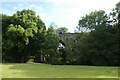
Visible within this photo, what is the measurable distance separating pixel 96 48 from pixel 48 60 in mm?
3588

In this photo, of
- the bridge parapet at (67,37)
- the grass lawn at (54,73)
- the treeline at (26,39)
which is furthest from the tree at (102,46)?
the grass lawn at (54,73)

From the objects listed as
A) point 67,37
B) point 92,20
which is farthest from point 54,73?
point 67,37

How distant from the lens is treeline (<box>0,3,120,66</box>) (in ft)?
51.6

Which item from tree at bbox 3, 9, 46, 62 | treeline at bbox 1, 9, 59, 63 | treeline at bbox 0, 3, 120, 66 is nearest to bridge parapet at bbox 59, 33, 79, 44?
treeline at bbox 0, 3, 120, 66

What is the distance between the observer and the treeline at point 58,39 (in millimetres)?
15742

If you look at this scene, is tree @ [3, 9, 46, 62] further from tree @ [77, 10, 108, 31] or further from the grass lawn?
the grass lawn

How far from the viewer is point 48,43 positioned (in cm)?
1744

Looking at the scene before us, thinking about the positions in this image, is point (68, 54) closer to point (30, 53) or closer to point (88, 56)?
point (88, 56)

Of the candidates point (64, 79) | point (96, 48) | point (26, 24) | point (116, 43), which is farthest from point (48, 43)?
point (64, 79)

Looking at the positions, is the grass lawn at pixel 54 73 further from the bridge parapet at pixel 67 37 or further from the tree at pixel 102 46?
the bridge parapet at pixel 67 37

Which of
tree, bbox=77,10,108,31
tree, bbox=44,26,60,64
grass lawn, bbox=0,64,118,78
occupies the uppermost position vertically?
tree, bbox=77,10,108,31

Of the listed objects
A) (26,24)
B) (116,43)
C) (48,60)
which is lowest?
(48,60)

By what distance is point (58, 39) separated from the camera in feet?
58.4

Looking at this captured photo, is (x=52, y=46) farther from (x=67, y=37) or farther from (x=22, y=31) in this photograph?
(x=67, y=37)
